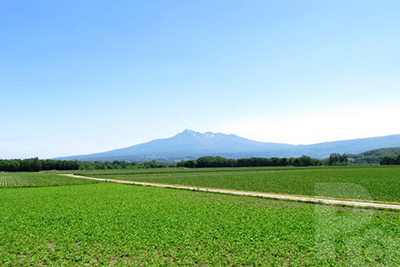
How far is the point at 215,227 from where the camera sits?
16.4 meters

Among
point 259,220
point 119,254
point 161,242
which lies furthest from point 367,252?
point 119,254

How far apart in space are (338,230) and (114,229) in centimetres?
1195

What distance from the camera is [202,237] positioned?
47.2 feet

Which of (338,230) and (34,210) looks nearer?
(338,230)

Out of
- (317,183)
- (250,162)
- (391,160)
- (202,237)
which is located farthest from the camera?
(250,162)

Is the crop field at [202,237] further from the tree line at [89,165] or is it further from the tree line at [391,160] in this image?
the tree line at [391,160]

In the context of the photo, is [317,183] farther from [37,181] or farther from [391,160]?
[391,160]

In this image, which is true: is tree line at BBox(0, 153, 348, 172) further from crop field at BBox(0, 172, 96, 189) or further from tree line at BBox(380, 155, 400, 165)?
crop field at BBox(0, 172, 96, 189)

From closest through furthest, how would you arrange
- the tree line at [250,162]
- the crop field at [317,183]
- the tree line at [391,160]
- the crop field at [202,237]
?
the crop field at [202,237], the crop field at [317,183], the tree line at [391,160], the tree line at [250,162]

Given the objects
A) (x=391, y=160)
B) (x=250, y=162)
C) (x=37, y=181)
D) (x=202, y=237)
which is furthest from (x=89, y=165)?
(x=202, y=237)

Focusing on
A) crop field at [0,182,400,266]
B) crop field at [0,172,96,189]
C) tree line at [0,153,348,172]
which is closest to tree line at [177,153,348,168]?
tree line at [0,153,348,172]

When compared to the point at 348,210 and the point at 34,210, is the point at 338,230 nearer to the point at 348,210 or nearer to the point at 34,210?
the point at 348,210

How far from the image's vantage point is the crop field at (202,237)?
11492 mm

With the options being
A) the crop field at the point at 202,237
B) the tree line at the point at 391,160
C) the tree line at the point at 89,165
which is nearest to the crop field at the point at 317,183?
the crop field at the point at 202,237
